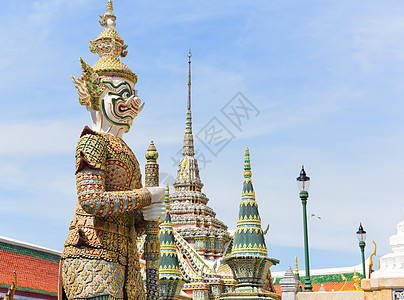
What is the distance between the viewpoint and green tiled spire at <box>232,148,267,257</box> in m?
13.9

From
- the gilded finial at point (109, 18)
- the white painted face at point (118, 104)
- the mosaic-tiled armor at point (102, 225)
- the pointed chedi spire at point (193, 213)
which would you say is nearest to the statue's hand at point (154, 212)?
the mosaic-tiled armor at point (102, 225)

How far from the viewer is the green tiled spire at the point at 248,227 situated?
13.9m

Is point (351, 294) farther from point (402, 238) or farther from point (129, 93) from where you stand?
point (129, 93)

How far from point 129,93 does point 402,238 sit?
5010 mm

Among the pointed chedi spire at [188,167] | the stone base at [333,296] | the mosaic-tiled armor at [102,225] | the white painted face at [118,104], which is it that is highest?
the pointed chedi spire at [188,167]

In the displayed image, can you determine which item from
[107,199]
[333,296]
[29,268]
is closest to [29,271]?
[29,268]

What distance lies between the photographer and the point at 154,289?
31.0 feet

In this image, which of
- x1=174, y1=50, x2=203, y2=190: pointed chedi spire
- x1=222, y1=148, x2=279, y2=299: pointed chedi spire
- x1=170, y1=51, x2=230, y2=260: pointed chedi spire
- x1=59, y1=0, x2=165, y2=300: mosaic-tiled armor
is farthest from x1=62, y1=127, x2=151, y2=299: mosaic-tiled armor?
x1=174, y1=50, x2=203, y2=190: pointed chedi spire

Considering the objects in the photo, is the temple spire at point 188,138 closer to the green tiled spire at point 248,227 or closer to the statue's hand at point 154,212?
the green tiled spire at point 248,227

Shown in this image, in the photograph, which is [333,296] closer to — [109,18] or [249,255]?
[249,255]

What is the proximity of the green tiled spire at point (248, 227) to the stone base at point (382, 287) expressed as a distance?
3.05 metres

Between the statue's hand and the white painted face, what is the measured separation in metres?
1.29

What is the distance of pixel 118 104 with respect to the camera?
32.2 ft

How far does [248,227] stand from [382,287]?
12.5 feet
